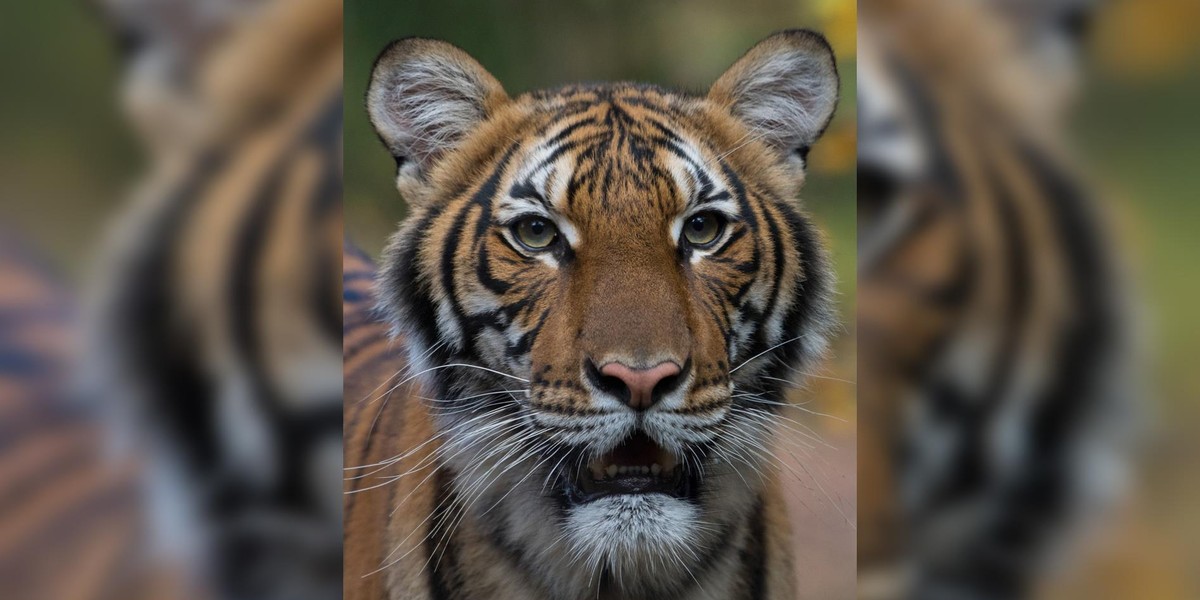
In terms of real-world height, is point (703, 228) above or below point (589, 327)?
above

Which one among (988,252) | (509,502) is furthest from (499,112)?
(988,252)

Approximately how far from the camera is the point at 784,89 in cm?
273

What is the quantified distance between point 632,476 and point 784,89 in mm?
983

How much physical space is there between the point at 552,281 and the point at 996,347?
4.22 ft

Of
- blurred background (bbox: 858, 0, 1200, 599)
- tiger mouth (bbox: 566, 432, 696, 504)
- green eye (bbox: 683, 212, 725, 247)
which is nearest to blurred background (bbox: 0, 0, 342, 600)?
tiger mouth (bbox: 566, 432, 696, 504)

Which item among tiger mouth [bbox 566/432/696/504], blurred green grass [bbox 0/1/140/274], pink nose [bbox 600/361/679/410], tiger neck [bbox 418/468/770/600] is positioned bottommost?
tiger neck [bbox 418/468/770/600]

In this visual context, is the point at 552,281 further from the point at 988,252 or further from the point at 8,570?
the point at 8,570

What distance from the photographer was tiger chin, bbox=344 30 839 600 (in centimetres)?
238

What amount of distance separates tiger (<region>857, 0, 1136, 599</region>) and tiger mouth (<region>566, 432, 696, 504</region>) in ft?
2.62

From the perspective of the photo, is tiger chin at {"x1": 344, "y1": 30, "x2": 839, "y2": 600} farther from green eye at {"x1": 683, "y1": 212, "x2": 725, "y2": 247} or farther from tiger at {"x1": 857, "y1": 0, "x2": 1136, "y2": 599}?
tiger at {"x1": 857, "y1": 0, "x2": 1136, "y2": 599}

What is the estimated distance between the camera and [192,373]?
2.94 meters

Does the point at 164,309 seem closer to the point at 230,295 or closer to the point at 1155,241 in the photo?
the point at 230,295

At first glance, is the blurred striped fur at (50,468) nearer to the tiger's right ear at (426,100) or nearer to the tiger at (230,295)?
the tiger at (230,295)

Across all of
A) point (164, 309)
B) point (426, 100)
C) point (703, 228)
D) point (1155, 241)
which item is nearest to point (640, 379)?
point (703, 228)
